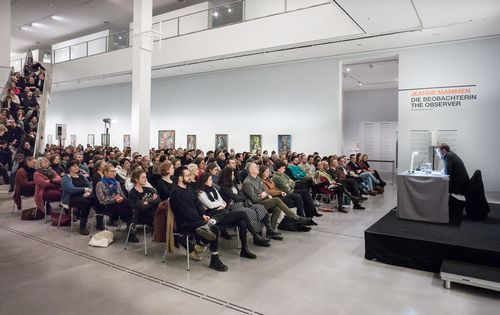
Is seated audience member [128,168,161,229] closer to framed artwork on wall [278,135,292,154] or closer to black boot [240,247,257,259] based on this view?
black boot [240,247,257,259]

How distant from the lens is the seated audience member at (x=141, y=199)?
5.26 meters

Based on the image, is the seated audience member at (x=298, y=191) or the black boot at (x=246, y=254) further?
the seated audience member at (x=298, y=191)

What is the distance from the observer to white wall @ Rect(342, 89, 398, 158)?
63.7 ft

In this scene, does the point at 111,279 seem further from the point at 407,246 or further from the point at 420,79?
the point at 420,79

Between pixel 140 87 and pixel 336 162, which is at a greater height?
pixel 140 87

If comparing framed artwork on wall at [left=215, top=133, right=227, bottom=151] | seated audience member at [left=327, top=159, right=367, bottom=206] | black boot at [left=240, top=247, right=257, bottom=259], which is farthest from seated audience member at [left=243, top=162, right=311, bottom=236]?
framed artwork on wall at [left=215, top=133, right=227, bottom=151]

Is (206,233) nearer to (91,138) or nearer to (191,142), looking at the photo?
(191,142)

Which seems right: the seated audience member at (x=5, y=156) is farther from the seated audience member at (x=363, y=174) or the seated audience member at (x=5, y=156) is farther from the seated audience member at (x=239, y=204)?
the seated audience member at (x=363, y=174)

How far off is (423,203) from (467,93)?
7423mm

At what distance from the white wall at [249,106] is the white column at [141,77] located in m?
5.31

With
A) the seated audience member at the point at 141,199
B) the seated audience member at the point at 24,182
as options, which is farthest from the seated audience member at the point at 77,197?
the seated audience member at the point at 24,182

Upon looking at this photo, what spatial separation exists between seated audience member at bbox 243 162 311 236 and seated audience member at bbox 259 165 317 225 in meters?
0.35

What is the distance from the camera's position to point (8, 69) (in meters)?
13.6

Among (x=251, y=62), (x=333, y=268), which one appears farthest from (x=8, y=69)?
(x=333, y=268)
